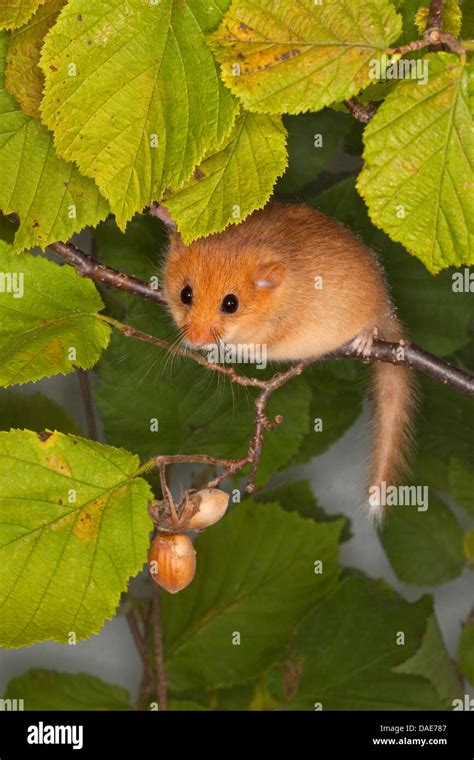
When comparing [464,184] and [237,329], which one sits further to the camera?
[237,329]

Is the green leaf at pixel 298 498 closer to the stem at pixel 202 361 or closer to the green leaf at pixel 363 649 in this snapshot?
the green leaf at pixel 363 649

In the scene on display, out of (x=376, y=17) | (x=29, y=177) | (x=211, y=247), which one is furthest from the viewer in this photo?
(x=211, y=247)

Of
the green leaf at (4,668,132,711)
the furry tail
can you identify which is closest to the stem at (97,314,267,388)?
the furry tail

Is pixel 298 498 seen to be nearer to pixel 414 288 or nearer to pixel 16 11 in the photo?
pixel 414 288

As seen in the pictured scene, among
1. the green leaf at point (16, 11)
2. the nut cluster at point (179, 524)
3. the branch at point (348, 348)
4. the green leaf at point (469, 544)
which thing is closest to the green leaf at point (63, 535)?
the nut cluster at point (179, 524)

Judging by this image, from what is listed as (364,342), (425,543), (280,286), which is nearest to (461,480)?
(425,543)

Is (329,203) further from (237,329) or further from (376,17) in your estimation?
(376,17)
